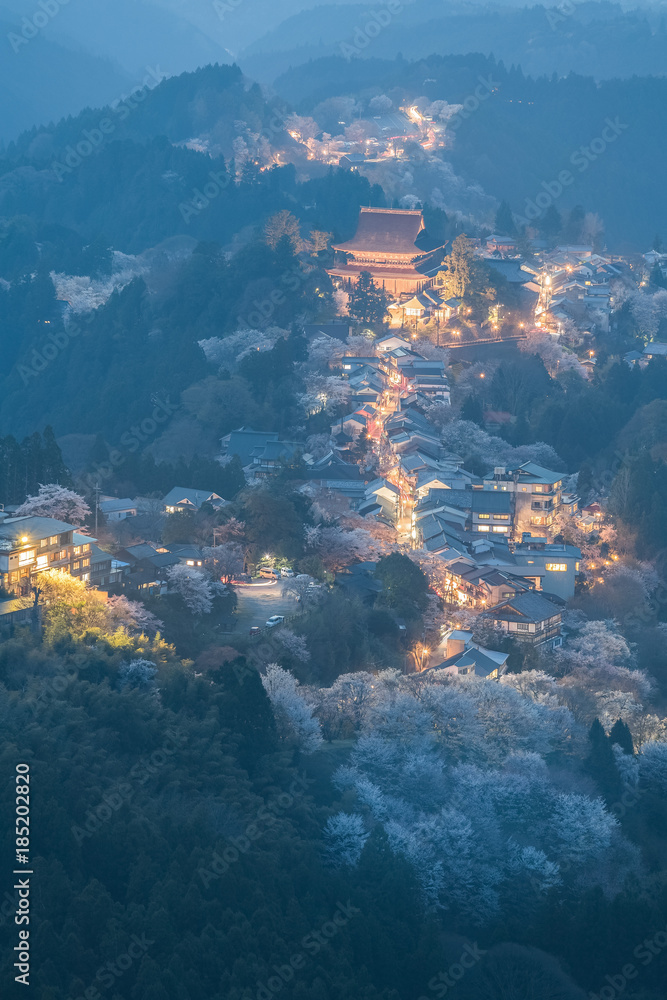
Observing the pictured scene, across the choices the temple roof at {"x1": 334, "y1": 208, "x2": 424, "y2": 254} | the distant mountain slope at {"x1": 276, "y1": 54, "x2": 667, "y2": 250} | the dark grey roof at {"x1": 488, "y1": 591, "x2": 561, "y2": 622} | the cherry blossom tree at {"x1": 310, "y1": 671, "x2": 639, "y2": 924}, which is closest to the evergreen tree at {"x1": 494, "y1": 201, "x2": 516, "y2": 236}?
the temple roof at {"x1": 334, "y1": 208, "x2": 424, "y2": 254}

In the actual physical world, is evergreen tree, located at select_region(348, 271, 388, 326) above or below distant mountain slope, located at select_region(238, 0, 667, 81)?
below

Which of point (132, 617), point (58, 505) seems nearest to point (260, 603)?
point (132, 617)

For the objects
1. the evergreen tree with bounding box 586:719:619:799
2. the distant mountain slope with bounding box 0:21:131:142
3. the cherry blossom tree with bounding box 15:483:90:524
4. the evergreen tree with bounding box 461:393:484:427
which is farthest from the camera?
the distant mountain slope with bounding box 0:21:131:142

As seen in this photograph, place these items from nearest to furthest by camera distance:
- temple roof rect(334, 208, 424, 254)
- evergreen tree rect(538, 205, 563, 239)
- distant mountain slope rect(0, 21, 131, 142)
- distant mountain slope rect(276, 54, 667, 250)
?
temple roof rect(334, 208, 424, 254), evergreen tree rect(538, 205, 563, 239), distant mountain slope rect(276, 54, 667, 250), distant mountain slope rect(0, 21, 131, 142)

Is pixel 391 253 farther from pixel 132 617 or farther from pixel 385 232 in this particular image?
pixel 132 617

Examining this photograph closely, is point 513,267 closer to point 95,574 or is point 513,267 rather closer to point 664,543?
point 664,543

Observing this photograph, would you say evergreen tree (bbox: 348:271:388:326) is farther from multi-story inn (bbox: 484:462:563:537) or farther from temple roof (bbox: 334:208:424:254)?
multi-story inn (bbox: 484:462:563:537)

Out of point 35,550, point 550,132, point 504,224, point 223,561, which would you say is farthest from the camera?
point 550,132

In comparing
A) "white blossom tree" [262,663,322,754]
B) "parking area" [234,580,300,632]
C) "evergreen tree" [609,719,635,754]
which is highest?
"white blossom tree" [262,663,322,754]
